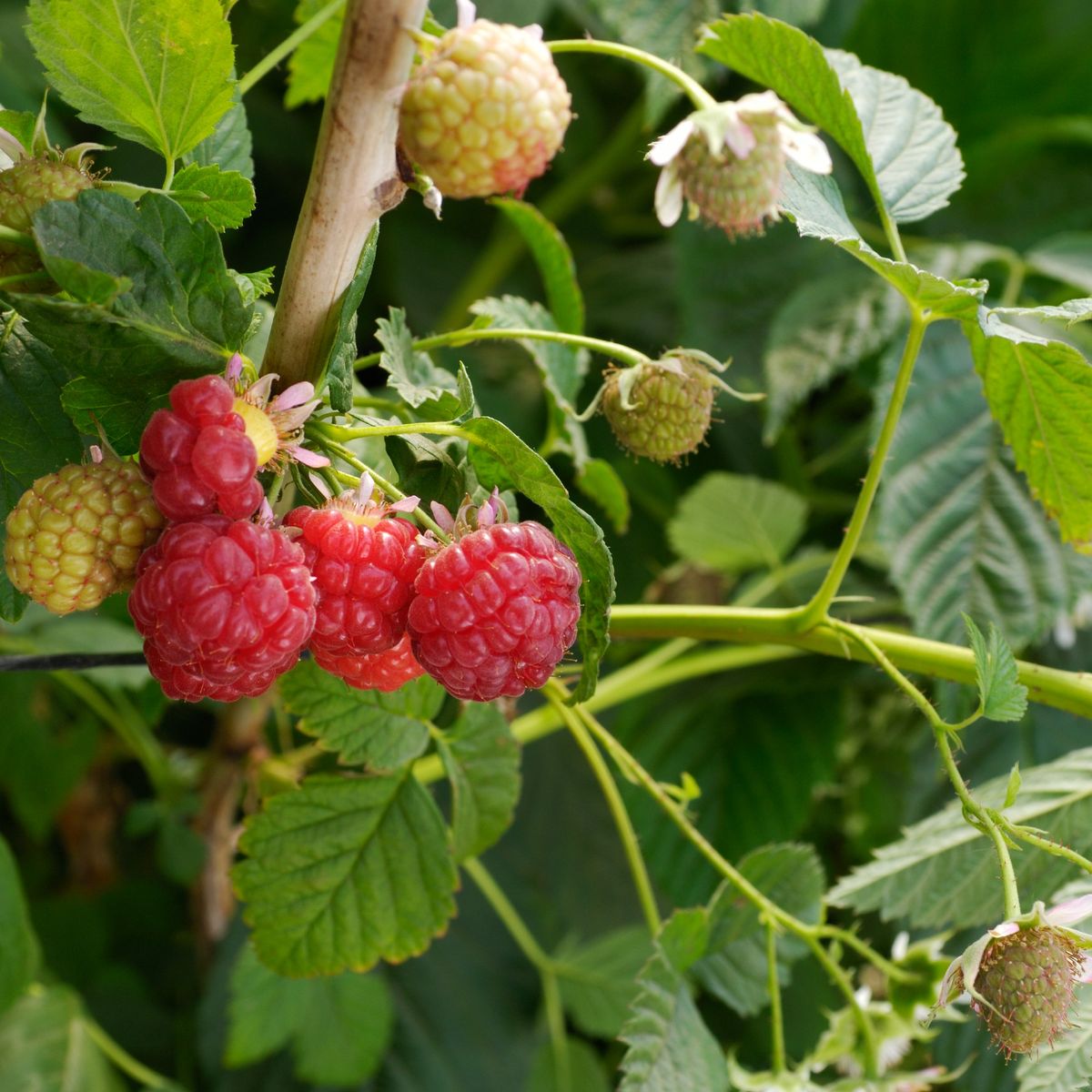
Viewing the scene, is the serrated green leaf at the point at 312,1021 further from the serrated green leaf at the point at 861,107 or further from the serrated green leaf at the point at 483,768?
the serrated green leaf at the point at 861,107

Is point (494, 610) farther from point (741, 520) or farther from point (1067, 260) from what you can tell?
point (1067, 260)

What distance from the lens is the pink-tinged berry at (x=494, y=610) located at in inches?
14.5

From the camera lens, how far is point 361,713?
576 mm

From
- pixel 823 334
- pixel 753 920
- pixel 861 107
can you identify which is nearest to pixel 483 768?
pixel 753 920

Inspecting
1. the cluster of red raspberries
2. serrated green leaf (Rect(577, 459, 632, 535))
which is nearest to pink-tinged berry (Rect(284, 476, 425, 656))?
the cluster of red raspberries

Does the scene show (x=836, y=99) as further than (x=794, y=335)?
No

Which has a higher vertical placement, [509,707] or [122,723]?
[509,707]

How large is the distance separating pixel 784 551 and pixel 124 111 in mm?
635

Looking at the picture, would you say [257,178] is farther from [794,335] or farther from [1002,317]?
[1002,317]

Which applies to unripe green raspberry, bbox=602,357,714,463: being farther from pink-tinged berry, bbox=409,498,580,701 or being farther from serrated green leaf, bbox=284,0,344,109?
serrated green leaf, bbox=284,0,344,109

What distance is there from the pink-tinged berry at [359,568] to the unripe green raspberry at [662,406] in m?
0.12

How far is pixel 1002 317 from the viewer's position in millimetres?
863

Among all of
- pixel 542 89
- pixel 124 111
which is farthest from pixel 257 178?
pixel 542 89

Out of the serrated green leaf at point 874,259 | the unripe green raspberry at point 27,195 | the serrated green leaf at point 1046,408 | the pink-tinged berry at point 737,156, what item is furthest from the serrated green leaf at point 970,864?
the unripe green raspberry at point 27,195
